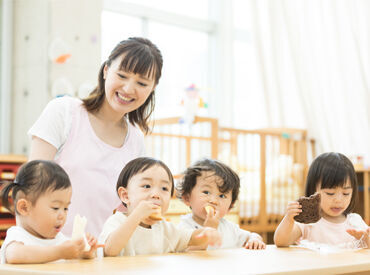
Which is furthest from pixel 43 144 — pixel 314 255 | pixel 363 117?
pixel 363 117

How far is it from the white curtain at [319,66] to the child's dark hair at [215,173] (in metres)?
2.91

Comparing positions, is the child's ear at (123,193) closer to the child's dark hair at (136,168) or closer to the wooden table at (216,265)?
the child's dark hair at (136,168)

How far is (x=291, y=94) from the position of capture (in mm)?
4922

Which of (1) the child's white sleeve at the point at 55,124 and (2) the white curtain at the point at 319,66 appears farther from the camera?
(2) the white curtain at the point at 319,66

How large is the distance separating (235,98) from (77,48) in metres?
2.06

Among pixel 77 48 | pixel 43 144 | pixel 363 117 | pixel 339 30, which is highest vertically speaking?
pixel 339 30

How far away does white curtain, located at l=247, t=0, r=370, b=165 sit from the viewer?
14.2 feet

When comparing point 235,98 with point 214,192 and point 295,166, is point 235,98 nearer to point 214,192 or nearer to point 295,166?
point 295,166

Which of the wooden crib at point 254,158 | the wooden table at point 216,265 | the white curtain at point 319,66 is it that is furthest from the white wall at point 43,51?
the wooden table at point 216,265

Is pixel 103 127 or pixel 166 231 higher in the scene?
pixel 103 127

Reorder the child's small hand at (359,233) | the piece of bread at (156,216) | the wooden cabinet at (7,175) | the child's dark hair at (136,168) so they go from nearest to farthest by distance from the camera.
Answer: the piece of bread at (156,216)
the child's dark hair at (136,168)
the child's small hand at (359,233)
the wooden cabinet at (7,175)

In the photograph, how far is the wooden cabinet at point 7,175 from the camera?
3.24m

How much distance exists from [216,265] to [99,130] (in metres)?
0.74

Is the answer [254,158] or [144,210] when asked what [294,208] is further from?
[254,158]
